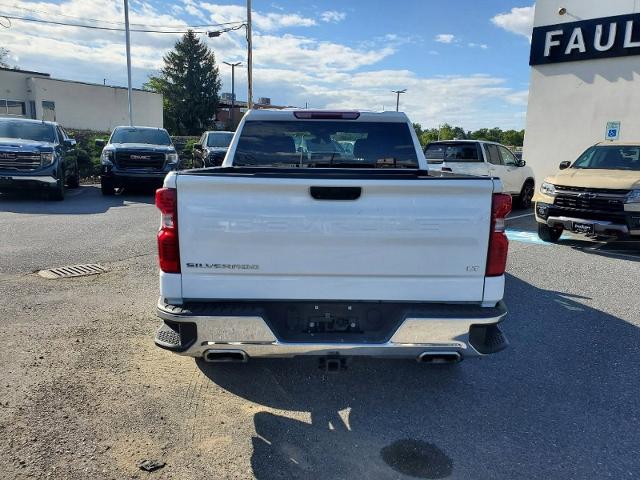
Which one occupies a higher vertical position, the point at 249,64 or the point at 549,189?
the point at 249,64

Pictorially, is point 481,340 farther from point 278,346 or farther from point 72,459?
point 72,459

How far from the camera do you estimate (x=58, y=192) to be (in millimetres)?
12633

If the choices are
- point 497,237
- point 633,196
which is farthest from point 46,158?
point 633,196

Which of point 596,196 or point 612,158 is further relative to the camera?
point 612,158

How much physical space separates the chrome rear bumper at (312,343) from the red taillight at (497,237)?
0.86 feet

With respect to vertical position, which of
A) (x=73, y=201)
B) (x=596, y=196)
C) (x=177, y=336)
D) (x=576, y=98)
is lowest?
(x=73, y=201)

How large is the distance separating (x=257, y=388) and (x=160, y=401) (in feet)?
2.22

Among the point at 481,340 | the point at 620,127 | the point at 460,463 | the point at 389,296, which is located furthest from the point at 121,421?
the point at 620,127

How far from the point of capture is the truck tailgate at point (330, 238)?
290cm

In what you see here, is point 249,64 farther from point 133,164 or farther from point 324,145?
point 324,145

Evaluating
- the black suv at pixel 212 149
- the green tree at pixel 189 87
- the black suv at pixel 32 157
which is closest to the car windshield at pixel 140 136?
the black suv at pixel 32 157

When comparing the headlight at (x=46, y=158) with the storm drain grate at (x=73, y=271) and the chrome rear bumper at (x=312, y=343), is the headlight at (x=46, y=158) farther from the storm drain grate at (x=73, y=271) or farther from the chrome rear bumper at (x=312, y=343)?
the chrome rear bumper at (x=312, y=343)

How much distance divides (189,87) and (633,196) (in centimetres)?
6190

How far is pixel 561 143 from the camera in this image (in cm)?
1591
